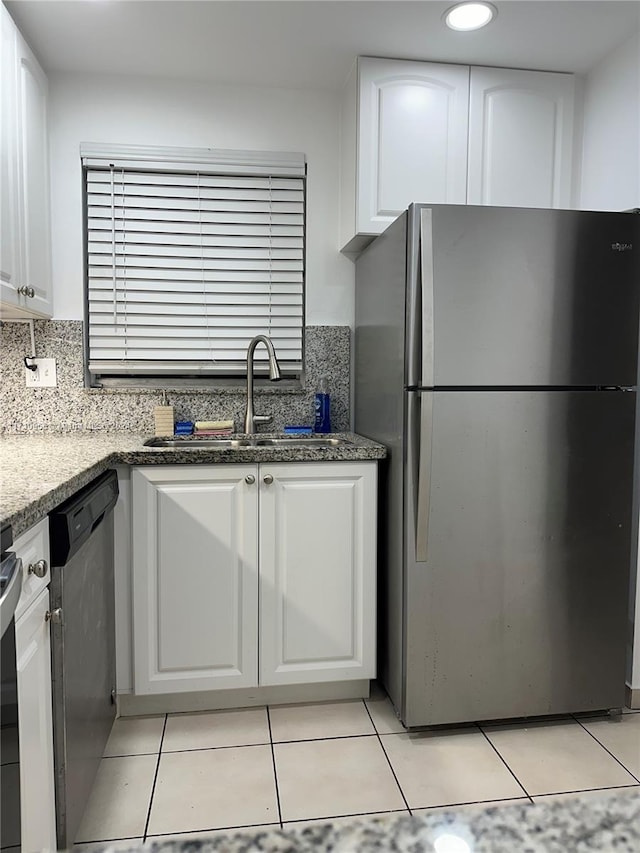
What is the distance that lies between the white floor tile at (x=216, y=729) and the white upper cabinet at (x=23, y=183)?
4.90 feet

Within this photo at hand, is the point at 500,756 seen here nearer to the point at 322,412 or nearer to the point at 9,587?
the point at 322,412

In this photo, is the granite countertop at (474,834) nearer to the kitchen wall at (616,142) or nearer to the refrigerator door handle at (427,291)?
the refrigerator door handle at (427,291)

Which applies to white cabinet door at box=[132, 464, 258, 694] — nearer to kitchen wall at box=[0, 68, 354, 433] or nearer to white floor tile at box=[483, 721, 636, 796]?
kitchen wall at box=[0, 68, 354, 433]

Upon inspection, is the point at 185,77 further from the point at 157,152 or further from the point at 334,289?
the point at 334,289

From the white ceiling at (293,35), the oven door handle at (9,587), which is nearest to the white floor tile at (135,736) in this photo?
the oven door handle at (9,587)

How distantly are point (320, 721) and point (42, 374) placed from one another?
1683mm

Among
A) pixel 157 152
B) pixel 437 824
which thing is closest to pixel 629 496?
pixel 437 824

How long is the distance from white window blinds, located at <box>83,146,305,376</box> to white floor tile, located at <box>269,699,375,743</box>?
1.34 m

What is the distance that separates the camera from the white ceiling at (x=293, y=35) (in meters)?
2.05

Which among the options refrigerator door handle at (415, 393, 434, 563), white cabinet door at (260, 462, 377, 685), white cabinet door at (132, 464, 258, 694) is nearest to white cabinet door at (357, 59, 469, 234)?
refrigerator door handle at (415, 393, 434, 563)

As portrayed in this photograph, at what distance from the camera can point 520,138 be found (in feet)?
8.08

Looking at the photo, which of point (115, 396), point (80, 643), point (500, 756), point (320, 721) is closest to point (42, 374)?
point (115, 396)

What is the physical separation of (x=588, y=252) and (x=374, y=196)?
2.66 ft

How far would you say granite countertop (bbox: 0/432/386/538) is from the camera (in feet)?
4.15
